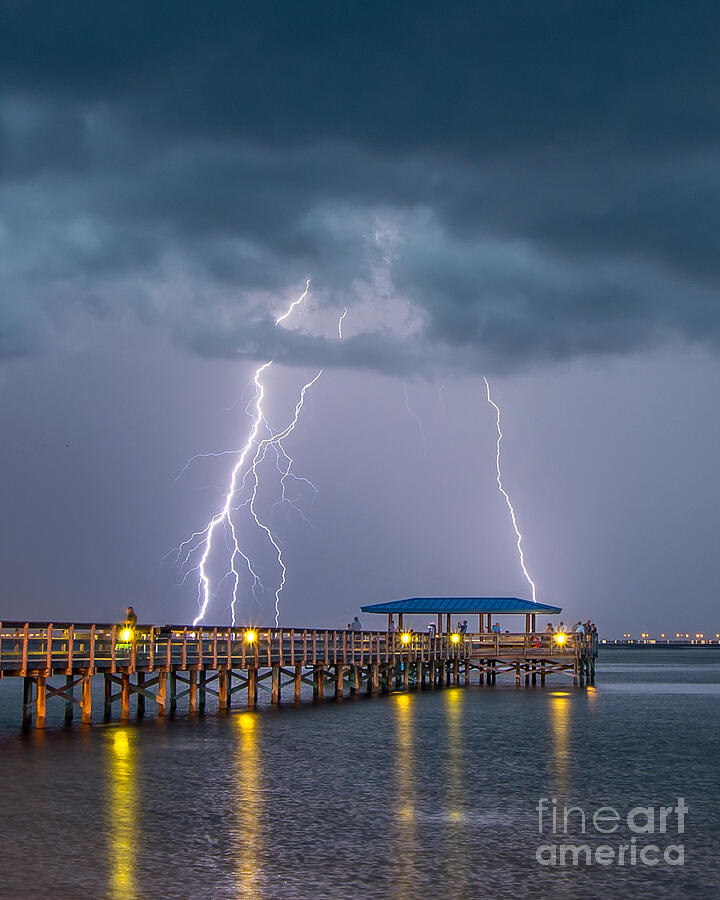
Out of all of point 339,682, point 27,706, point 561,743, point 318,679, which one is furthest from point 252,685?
point 561,743

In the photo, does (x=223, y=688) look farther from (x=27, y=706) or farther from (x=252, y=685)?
(x=27, y=706)

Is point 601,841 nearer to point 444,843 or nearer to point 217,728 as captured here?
point 444,843

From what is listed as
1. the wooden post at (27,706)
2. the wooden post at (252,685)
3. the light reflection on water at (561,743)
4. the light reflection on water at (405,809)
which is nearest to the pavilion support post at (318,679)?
the wooden post at (252,685)

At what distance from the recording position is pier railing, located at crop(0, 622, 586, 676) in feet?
112

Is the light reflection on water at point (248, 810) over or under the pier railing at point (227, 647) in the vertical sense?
under

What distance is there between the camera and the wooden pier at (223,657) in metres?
35.2

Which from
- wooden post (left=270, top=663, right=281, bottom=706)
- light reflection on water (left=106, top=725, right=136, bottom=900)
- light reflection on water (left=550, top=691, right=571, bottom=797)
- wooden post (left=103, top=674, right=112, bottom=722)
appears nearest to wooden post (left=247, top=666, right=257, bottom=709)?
wooden post (left=270, top=663, right=281, bottom=706)

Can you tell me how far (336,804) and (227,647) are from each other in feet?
78.1

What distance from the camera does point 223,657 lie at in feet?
146

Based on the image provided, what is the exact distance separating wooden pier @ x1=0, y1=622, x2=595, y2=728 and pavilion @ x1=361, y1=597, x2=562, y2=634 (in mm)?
2530

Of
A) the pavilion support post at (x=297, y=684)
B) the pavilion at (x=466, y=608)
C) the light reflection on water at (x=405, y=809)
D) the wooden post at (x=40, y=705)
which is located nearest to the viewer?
the light reflection on water at (x=405, y=809)

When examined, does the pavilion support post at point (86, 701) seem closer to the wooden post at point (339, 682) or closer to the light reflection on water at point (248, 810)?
the light reflection on water at point (248, 810)

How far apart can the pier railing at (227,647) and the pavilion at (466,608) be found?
2.58 m

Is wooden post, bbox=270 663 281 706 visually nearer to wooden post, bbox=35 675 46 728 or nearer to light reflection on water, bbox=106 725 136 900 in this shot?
wooden post, bbox=35 675 46 728
